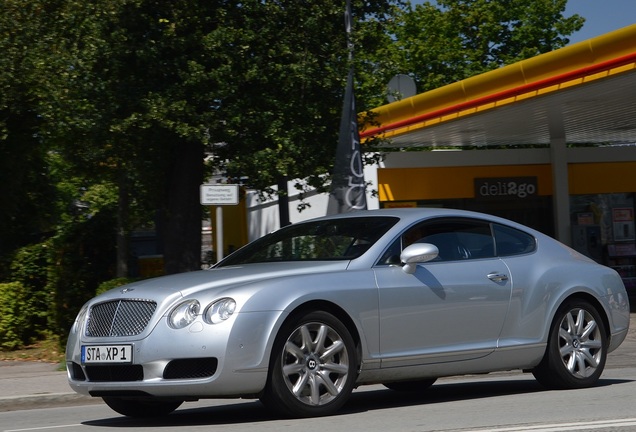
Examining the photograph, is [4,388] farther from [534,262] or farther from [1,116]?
[1,116]

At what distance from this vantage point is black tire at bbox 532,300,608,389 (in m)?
9.03

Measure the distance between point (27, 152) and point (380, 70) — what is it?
6.21m

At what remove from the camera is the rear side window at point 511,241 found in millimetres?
9016

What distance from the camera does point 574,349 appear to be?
919 centimetres

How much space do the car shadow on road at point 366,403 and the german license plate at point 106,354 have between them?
532 mm

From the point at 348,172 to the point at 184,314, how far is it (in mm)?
7879

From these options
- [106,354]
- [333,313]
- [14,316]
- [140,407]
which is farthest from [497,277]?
[14,316]

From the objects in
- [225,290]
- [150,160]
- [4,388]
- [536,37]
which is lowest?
[4,388]

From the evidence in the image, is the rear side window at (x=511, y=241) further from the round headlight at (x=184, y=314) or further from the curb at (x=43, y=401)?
the curb at (x=43, y=401)

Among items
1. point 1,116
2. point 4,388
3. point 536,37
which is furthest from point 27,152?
point 536,37

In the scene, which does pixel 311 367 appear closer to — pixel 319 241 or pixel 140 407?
pixel 319 241

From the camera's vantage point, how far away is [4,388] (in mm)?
11867

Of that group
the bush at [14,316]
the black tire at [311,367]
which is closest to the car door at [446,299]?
the black tire at [311,367]

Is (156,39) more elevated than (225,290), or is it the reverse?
(156,39)
